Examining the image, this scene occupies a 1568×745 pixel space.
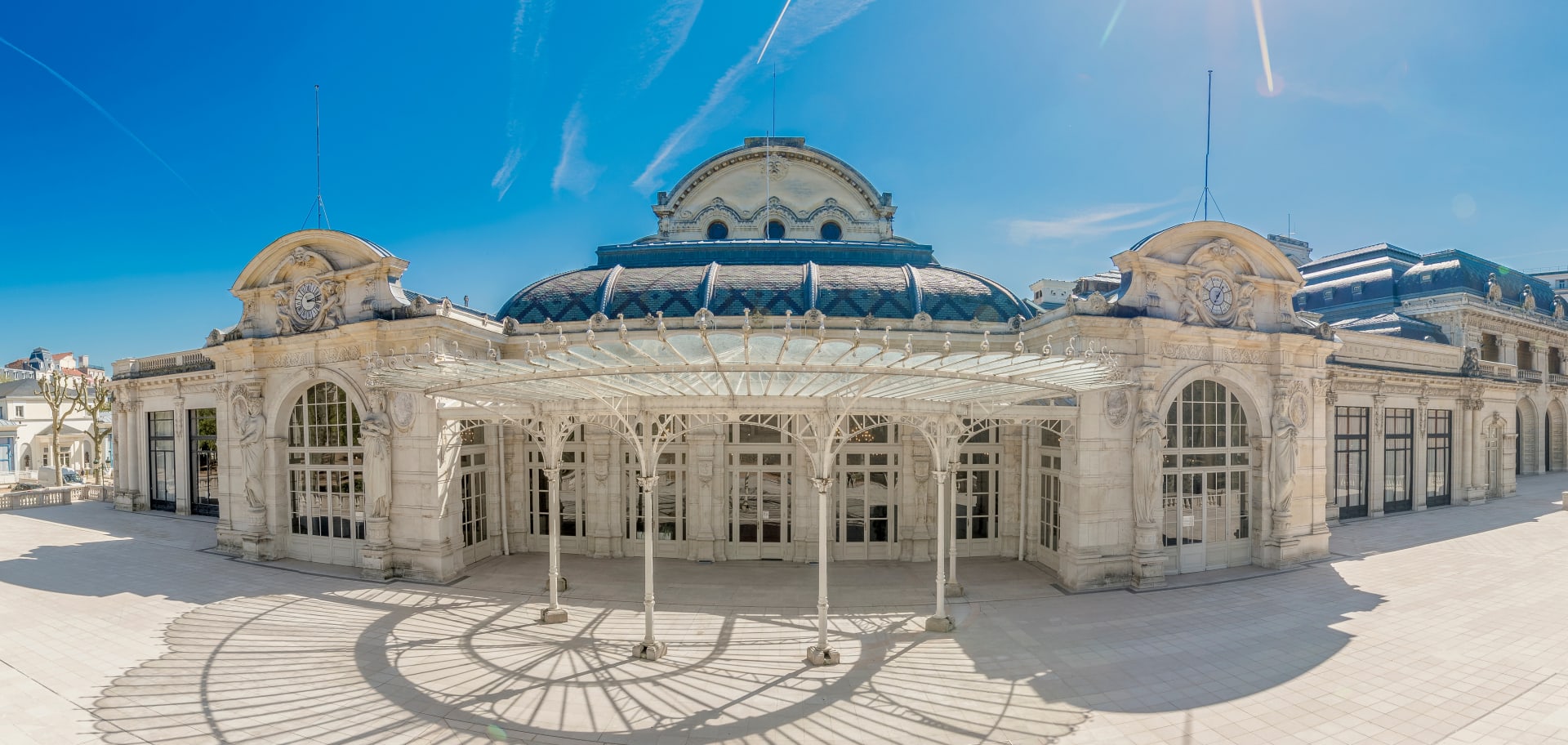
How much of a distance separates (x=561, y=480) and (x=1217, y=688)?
16.0 meters

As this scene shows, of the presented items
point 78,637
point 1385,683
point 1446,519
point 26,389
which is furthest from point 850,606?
point 26,389

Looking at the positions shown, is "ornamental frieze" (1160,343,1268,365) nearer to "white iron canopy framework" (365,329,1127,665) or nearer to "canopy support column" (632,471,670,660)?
"white iron canopy framework" (365,329,1127,665)

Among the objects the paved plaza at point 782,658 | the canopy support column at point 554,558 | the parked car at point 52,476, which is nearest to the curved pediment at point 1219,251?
the paved plaza at point 782,658

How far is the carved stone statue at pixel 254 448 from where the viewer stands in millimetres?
17750

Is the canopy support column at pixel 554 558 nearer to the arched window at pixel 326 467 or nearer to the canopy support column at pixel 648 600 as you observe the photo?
the canopy support column at pixel 648 600

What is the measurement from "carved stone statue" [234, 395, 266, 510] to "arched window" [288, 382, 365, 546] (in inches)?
26.4

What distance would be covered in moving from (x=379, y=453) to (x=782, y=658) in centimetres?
1182

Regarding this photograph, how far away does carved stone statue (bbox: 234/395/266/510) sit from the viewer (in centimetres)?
1775

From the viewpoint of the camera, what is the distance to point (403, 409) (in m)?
15.6

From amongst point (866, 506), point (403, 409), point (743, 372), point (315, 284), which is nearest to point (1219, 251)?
point (866, 506)

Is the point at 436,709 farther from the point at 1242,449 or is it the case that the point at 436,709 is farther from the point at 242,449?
the point at 1242,449

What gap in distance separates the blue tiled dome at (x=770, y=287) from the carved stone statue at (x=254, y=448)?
706 cm

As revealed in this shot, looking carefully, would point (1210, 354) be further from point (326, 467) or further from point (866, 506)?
point (326, 467)

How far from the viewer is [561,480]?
18.4 meters
